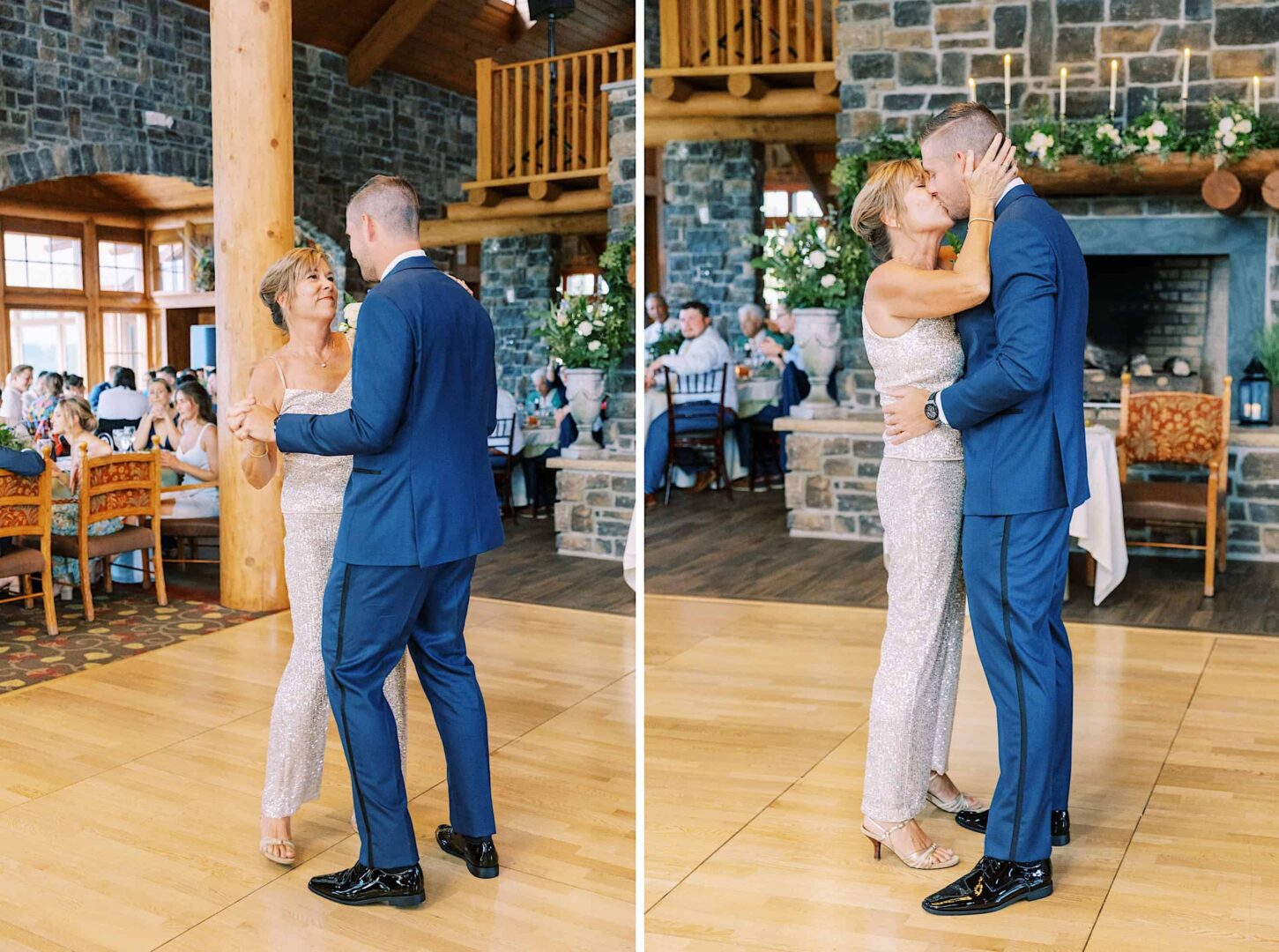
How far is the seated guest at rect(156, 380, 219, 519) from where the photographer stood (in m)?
6.64

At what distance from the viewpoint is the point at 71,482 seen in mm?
6066

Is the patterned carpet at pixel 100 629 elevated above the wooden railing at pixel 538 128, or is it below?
below

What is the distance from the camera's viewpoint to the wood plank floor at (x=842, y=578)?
214 inches

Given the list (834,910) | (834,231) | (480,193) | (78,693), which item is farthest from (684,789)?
(480,193)

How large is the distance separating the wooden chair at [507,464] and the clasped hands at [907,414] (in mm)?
5740

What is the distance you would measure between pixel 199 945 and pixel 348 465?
3.62 feet

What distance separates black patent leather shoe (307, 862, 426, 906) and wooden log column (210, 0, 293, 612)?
132 inches

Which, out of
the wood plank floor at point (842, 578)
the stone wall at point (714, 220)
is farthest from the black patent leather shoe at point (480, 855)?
the stone wall at point (714, 220)

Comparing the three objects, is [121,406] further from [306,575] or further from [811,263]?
[306,575]

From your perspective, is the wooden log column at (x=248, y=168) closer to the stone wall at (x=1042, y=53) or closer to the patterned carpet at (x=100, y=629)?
the patterned carpet at (x=100, y=629)

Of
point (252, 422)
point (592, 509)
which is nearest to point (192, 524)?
point (592, 509)

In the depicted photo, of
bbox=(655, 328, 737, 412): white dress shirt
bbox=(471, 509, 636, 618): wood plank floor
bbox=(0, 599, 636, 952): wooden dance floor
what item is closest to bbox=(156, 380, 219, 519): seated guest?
bbox=(471, 509, 636, 618): wood plank floor

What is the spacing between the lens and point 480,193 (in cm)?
1070

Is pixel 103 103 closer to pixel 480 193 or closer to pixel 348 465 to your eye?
pixel 480 193
